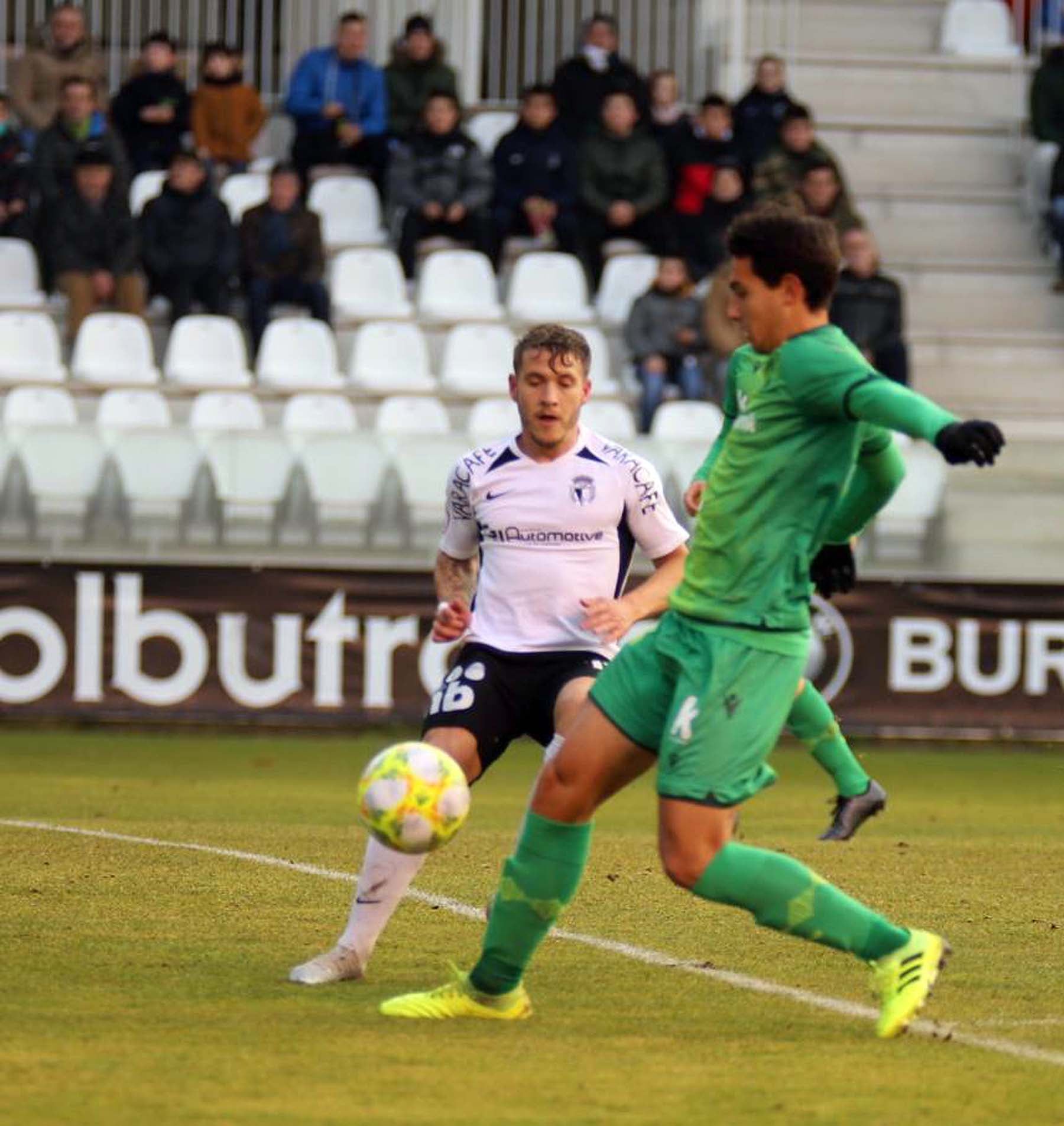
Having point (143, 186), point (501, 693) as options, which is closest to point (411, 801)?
point (501, 693)

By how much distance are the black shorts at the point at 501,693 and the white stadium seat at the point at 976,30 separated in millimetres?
17915

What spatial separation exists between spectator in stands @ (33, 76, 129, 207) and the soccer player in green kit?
550 inches

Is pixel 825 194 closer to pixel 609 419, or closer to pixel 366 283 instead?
pixel 609 419

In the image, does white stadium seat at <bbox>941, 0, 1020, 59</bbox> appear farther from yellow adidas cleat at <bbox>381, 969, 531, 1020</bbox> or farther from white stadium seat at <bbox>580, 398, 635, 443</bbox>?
yellow adidas cleat at <bbox>381, 969, 531, 1020</bbox>

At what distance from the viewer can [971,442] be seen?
17.0 ft

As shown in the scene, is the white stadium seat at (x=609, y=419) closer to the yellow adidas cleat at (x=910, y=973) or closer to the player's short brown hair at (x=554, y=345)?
the player's short brown hair at (x=554, y=345)

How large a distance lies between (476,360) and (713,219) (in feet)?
7.87

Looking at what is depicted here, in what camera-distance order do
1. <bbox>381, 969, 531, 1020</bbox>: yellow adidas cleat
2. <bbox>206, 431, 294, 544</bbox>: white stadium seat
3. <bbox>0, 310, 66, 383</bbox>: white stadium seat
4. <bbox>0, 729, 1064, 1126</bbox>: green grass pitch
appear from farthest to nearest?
<bbox>0, 310, 66, 383</bbox>: white stadium seat
<bbox>206, 431, 294, 544</bbox>: white stadium seat
<bbox>381, 969, 531, 1020</bbox>: yellow adidas cleat
<bbox>0, 729, 1064, 1126</bbox>: green grass pitch

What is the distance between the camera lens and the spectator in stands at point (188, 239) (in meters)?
19.1

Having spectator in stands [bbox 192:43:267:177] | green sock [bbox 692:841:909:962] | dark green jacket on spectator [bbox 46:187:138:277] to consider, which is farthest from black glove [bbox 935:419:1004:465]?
spectator in stands [bbox 192:43:267:177]

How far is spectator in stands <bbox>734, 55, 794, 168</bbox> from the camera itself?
21.2 meters

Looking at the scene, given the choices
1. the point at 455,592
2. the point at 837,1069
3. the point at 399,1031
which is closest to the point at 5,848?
the point at 455,592

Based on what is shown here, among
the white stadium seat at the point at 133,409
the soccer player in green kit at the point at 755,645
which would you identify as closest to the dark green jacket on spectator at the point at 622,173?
the white stadium seat at the point at 133,409

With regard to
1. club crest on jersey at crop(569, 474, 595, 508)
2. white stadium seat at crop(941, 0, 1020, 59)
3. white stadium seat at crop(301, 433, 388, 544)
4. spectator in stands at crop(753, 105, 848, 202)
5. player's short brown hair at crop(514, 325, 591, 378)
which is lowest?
white stadium seat at crop(301, 433, 388, 544)
